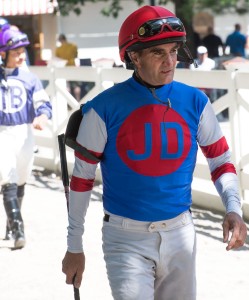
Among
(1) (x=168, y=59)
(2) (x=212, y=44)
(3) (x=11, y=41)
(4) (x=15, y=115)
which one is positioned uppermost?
(1) (x=168, y=59)

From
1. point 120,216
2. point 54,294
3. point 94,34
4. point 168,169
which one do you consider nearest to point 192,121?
→ point 168,169

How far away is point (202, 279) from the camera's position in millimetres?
6898

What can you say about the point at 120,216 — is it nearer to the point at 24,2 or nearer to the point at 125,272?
the point at 125,272

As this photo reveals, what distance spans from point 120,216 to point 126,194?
0.09 metres

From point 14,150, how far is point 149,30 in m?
4.43

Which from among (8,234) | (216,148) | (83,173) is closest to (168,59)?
(216,148)

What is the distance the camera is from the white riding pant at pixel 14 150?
26.8ft

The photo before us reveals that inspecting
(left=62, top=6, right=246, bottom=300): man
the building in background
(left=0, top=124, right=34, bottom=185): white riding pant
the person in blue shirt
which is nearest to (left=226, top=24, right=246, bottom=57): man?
the person in blue shirt

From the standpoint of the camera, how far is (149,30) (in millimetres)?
3906

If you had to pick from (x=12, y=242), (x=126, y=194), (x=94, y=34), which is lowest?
(x=94, y=34)

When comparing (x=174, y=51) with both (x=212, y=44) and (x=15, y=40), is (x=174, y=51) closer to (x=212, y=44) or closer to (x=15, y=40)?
(x=15, y=40)

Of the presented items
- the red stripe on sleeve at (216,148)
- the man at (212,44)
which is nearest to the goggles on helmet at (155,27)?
the red stripe on sleeve at (216,148)

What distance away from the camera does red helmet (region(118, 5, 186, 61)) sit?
3.92 m

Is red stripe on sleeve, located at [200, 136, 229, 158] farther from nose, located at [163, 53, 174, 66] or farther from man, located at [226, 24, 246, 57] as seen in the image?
man, located at [226, 24, 246, 57]
